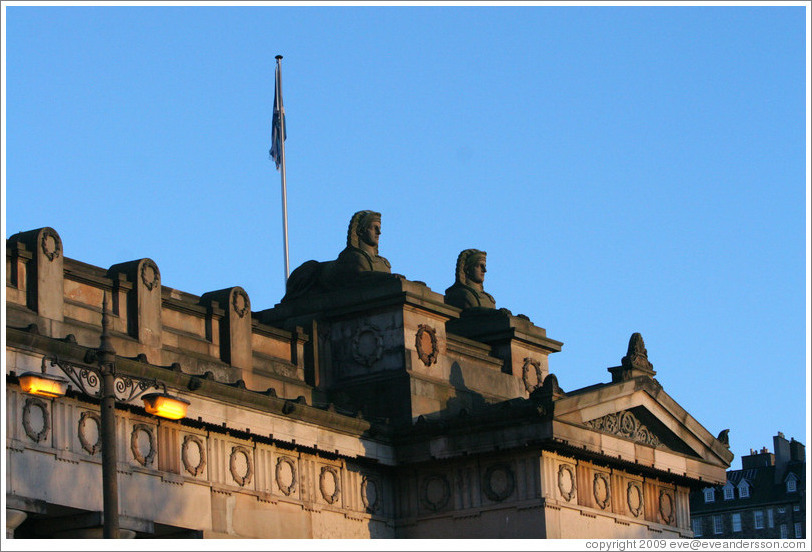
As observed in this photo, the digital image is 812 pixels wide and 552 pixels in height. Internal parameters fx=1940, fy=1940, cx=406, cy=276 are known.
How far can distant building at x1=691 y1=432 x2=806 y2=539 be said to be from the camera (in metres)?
109

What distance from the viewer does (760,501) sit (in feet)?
363

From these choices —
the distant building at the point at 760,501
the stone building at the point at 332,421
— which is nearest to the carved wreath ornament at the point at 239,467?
the stone building at the point at 332,421

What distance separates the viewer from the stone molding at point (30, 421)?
3766 centimetres

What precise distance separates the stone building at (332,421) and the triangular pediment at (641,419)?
52mm

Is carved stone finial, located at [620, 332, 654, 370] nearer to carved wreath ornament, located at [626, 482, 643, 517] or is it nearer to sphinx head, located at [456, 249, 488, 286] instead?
carved wreath ornament, located at [626, 482, 643, 517]

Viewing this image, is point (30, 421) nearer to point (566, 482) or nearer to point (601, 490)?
point (566, 482)

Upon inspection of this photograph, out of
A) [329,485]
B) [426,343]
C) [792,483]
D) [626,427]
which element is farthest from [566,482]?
[792,483]

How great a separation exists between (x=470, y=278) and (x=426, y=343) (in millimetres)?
7071

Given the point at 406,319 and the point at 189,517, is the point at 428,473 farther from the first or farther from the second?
the point at 189,517

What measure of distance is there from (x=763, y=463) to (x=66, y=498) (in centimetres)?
8073

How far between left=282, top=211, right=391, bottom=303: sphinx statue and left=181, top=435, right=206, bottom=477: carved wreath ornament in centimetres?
879

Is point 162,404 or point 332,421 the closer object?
point 162,404

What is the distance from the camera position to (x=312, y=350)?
48.5 meters

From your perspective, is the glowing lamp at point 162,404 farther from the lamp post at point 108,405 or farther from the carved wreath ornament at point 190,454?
the carved wreath ornament at point 190,454
